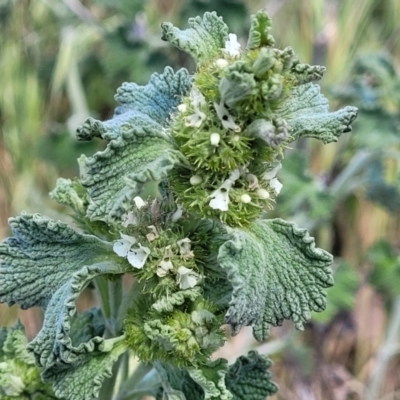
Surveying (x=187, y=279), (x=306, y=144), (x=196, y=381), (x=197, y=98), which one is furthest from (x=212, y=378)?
(x=306, y=144)

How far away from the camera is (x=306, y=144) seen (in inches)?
91.0

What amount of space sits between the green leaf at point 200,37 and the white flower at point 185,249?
9.2 inches

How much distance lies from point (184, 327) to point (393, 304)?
1.74m

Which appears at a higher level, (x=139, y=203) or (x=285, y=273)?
(x=139, y=203)

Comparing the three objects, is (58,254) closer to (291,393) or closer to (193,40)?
(193,40)

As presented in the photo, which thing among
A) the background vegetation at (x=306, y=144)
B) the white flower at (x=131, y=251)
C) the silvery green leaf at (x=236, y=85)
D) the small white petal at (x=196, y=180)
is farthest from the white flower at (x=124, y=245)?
the background vegetation at (x=306, y=144)

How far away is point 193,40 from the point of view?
853mm

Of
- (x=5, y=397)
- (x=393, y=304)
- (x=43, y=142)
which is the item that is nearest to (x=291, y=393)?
(x=393, y=304)

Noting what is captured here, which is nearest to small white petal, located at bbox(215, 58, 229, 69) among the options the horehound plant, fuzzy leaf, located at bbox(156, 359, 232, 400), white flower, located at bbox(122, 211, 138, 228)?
the horehound plant

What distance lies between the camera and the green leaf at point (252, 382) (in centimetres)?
A: 104

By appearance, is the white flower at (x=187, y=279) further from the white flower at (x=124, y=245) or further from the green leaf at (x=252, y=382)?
the green leaf at (x=252, y=382)

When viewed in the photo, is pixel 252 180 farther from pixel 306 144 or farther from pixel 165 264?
pixel 306 144

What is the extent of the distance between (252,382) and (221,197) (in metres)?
0.39

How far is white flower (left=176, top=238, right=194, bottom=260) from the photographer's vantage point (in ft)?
2.79
